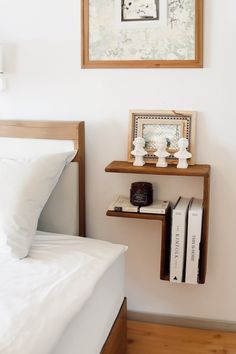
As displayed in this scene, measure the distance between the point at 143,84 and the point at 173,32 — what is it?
0.94ft

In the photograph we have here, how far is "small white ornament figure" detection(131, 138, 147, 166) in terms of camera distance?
2.35 metres

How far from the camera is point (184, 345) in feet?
7.89

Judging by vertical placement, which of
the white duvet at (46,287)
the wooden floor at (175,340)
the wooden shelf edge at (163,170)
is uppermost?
the wooden shelf edge at (163,170)

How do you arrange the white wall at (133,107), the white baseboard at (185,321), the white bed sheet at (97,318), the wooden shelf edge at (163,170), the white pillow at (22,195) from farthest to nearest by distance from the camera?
the white baseboard at (185,321) → the white wall at (133,107) → the wooden shelf edge at (163,170) → the white pillow at (22,195) → the white bed sheet at (97,318)

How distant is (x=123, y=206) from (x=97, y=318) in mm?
Answer: 670

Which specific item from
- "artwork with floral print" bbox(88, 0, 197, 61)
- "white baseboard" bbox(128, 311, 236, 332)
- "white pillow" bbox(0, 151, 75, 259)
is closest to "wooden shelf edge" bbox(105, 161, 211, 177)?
"white pillow" bbox(0, 151, 75, 259)

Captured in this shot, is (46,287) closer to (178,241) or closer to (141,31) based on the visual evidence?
(178,241)

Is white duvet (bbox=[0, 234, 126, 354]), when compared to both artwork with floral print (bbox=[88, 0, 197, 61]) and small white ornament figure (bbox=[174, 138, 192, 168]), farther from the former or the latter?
artwork with floral print (bbox=[88, 0, 197, 61])

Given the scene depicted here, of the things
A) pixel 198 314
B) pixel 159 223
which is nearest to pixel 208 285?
pixel 198 314

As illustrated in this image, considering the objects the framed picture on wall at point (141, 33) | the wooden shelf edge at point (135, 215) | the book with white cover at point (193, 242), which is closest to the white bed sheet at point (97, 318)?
the wooden shelf edge at point (135, 215)

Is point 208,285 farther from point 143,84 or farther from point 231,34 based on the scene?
point 231,34

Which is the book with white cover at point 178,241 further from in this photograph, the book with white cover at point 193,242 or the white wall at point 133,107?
the white wall at point 133,107

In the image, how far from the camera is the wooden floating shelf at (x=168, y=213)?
2.24 metres

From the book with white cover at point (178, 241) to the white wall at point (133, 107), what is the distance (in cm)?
21
